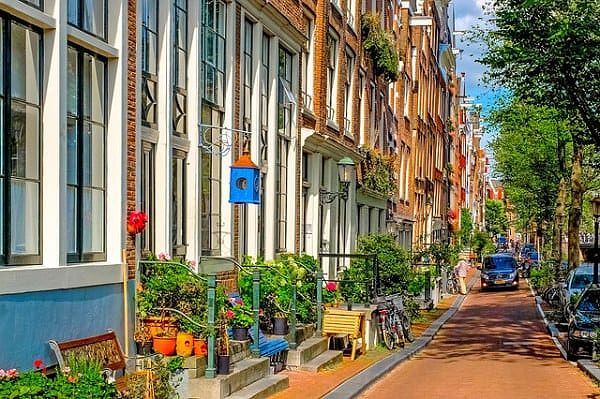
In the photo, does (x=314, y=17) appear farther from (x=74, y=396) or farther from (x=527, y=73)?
(x=74, y=396)

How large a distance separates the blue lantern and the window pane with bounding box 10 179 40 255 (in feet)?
17.6

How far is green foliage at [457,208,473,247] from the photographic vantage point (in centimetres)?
7319

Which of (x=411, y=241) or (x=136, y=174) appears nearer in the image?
(x=136, y=174)

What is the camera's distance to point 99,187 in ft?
33.0

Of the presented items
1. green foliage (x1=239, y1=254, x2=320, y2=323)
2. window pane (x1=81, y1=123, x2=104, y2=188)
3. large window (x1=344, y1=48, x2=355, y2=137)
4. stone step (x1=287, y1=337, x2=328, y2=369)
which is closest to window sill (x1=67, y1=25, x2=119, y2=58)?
window pane (x1=81, y1=123, x2=104, y2=188)

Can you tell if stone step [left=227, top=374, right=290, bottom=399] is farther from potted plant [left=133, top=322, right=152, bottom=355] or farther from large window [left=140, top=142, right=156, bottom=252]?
large window [left=140, top=142, right=156, bottom=252]

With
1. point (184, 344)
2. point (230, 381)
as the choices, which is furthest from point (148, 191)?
point (230, 381)

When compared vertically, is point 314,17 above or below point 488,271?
above

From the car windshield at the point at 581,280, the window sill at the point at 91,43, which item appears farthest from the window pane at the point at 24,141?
the car windshield at the point at 581,280

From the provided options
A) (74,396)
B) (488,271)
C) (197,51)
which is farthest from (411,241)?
(74,396)

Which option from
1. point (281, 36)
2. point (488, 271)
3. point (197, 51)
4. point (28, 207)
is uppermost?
point (281, 36)

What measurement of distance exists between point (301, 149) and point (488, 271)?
31.5 meters

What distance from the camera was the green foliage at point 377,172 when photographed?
28.2 metres

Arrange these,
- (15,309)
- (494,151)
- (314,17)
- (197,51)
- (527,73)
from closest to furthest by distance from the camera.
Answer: (15,309)
(197,51)
(527,73)
(314,17)
(494,151)
